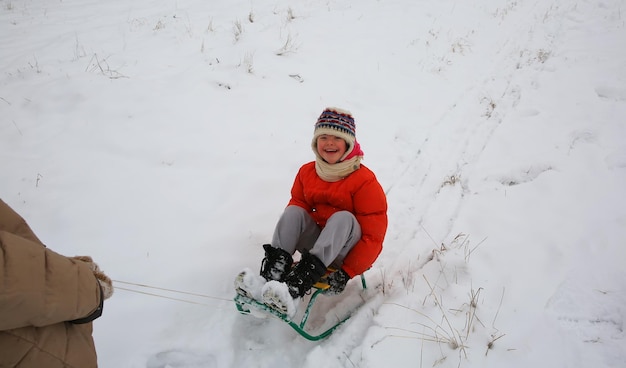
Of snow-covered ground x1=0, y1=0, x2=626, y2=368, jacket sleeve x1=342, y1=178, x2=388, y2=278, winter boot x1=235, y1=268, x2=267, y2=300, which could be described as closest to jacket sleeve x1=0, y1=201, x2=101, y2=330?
winter boot x1=235, y1=268, x2=267, y2=300

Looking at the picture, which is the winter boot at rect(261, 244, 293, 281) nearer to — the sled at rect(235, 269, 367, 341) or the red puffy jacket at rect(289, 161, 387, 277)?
the sled at rect(235, 269, 367, 341)

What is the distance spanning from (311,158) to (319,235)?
5.66ft

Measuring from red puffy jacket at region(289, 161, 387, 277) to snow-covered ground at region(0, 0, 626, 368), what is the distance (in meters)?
0.42

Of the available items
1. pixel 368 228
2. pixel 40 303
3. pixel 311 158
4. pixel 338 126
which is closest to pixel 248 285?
pixel 368 228

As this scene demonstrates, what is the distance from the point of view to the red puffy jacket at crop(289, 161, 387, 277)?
2.33 m

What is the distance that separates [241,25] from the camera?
6445mm

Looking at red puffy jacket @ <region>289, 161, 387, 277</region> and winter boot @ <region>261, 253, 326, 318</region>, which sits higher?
red puffy jacket @ <region>289, 161, 387, 277</region>

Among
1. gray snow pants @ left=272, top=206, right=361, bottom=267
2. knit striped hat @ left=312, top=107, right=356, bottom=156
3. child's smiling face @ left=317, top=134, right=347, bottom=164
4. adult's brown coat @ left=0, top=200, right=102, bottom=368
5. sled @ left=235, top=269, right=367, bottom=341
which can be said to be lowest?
sled @ left=235, top=269, right=367, bottom=341

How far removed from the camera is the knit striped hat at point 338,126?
2.36m

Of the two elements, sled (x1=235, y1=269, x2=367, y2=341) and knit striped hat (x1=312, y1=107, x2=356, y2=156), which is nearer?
sled (x1=235, y1=269, x2=367, y2=341)

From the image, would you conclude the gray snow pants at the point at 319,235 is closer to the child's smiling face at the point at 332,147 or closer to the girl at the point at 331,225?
the girl at the point at 331,225

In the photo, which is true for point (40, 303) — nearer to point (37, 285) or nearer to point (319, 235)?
point (37, 285)

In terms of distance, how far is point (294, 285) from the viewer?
2.12 meters

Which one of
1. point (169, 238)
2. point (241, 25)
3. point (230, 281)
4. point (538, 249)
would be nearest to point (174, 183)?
point (169, 238)
